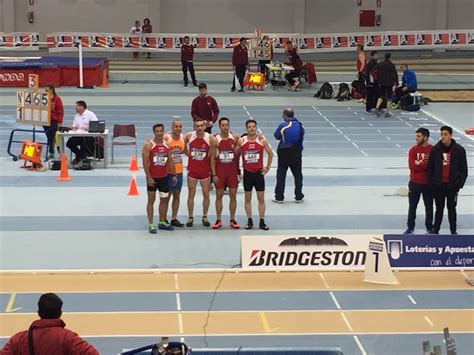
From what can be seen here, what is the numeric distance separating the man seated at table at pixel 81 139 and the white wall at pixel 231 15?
79.1ft

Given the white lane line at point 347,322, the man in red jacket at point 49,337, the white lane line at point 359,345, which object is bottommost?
the white lane line at point 359,345

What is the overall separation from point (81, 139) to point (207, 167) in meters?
5.37

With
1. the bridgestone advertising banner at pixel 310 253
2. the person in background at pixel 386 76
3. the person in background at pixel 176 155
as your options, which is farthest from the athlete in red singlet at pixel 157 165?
the person in background at pixel 386 76

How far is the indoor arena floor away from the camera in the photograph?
37.1ft

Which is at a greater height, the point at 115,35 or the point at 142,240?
the point at 115,35

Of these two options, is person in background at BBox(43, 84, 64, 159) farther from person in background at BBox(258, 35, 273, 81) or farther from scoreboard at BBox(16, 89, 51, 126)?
person in background at BBox(258, 35, 273, 81)

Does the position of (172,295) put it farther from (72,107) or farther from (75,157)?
(72,107)

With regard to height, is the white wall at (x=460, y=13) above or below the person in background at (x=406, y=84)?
above

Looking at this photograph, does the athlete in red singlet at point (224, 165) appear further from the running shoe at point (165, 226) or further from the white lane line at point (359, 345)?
the white lane line at point (359, 345)

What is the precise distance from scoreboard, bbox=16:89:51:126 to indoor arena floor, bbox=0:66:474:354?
1.04m

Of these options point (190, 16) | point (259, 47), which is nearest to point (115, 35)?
point (190, 16)

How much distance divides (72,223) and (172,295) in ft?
13.6

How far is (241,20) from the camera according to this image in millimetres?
44906

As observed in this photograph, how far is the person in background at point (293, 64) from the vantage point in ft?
106
